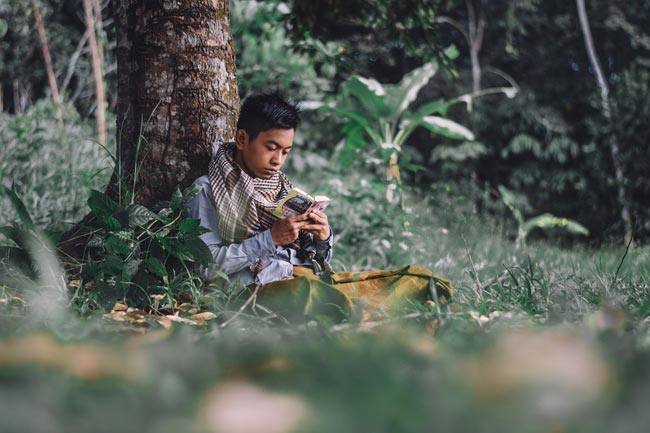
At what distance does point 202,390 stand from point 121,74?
2.66 meters

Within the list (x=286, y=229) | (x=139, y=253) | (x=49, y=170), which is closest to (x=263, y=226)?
(x=286, y=229)

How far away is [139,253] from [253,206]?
1.54ft

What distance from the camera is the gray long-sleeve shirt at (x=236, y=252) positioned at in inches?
94.2

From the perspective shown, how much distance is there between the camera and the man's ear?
255 cm

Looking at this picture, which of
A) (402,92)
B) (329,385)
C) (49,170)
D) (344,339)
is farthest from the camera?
(402,92)

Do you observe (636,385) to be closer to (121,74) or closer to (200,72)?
(200,72)

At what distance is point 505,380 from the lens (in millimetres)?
868

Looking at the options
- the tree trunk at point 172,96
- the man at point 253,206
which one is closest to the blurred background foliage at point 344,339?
the man at point 253,206

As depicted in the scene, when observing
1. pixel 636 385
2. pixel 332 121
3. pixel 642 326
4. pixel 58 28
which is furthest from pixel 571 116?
pixel 636 385

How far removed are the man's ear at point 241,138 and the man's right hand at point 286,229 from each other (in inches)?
15.2

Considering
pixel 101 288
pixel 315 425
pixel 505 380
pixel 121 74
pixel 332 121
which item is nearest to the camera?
pixel 315 425

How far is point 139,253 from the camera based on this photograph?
240 centimetres

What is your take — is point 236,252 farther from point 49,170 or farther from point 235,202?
point 49,170

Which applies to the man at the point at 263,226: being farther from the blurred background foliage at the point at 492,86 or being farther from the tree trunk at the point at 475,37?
the tree trunk at the point at 475,37
